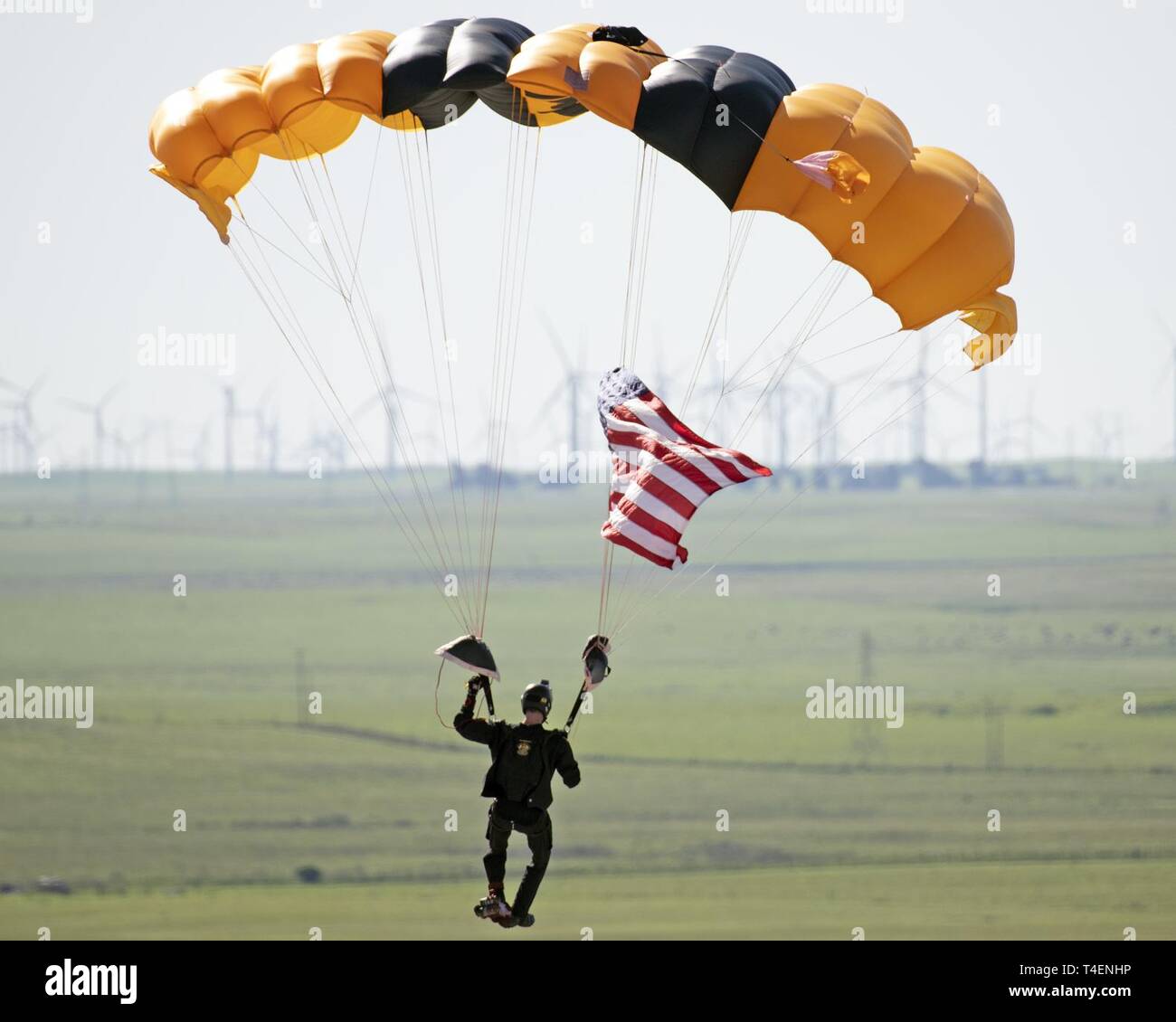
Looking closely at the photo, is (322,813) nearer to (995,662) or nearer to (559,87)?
(995,662)

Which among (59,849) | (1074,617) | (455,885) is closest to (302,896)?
(455,885)

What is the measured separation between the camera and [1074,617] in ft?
632

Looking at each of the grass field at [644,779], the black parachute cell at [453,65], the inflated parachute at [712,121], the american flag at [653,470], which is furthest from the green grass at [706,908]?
the black parachute cell at [453,65]

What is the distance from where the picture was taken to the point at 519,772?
19.4 metres

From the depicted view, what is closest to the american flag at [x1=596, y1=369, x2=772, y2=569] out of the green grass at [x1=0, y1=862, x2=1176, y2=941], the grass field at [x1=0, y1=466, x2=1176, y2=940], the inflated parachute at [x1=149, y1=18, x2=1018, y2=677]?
the inflated parachute at [x1=149, y1=18, x2=1018, y2=677]

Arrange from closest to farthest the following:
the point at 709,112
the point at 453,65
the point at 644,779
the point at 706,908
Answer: the point at 709,112, the point at 453,65, the point at 706,908, the point at 644,779

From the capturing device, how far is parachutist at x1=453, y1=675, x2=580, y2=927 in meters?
19.4

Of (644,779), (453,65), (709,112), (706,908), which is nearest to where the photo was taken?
(709,112)

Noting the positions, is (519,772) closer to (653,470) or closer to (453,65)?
(653,470)

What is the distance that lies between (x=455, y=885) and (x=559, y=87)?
84.6 metres

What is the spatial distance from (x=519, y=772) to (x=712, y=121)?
7.07 m

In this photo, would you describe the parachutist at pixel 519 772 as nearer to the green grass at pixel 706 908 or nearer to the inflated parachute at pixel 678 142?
the inflated parachute at pixel 678 142

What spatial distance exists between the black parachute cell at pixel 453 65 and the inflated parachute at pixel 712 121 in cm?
2

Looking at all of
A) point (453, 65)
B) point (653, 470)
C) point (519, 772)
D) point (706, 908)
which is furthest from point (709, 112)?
point (706, 908)
